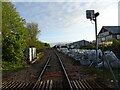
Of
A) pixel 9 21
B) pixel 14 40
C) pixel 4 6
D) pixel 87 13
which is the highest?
pixel 4 6

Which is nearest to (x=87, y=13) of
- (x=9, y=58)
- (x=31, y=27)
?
(x=9, y=58)

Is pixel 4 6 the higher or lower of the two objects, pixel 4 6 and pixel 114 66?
the higher

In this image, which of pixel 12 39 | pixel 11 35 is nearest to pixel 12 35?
pixel 11 35

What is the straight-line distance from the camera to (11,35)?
12.6 meters

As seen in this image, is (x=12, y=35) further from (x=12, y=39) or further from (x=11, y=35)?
(x=12, y=39)

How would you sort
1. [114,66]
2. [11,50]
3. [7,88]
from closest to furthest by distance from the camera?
1. [7,88]
2. [114,66]
3. [11,50]

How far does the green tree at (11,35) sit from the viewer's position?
11773 mm

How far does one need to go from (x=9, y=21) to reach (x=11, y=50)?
171 inches

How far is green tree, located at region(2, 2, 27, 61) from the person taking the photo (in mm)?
11773

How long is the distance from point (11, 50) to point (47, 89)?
25.2ft

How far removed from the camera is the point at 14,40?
1203 centimetres

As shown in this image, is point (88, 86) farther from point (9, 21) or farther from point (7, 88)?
point (9, 21)

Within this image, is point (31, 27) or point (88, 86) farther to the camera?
point (31, 27)

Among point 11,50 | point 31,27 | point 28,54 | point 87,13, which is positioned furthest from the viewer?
point 31,27
